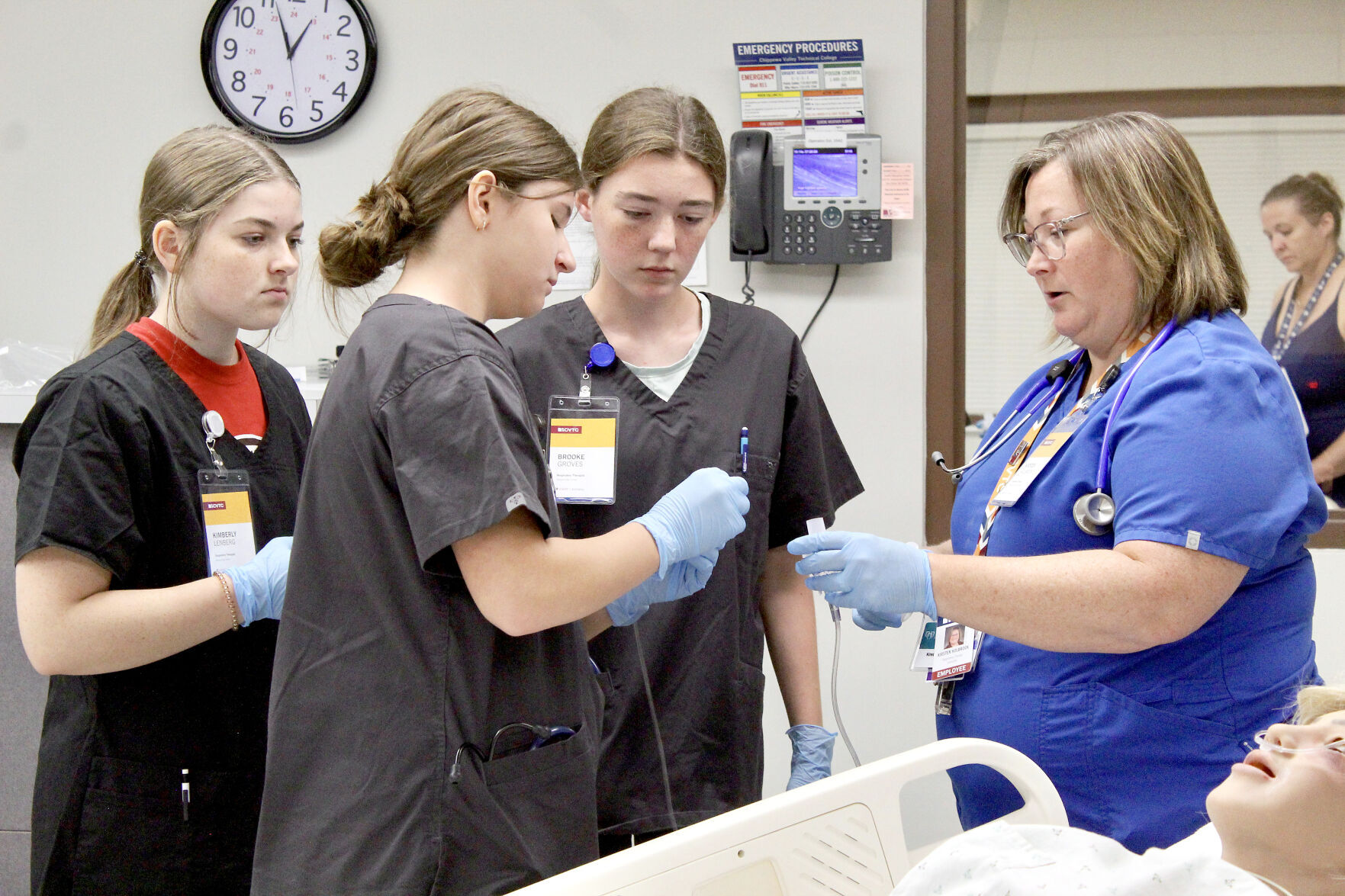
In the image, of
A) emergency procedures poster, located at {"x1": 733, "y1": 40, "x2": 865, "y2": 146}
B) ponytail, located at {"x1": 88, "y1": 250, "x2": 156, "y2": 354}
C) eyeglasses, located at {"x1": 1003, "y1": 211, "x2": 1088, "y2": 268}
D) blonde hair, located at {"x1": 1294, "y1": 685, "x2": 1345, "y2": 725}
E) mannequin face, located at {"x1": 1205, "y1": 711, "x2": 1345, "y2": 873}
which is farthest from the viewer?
emergency procedures poster, located at {"x1": 733, "y1": 40, "x2": 865, "y2": 146}

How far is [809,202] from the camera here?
2322 millimetres

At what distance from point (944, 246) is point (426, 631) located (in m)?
1.75

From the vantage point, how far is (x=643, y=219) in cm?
146

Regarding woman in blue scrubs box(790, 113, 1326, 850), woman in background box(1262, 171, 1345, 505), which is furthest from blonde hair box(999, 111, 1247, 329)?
woman in background box(1262, 171, 1345, 505)

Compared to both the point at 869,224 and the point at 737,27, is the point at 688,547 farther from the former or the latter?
the point at 737,27

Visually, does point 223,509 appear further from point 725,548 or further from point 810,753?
point 810,753

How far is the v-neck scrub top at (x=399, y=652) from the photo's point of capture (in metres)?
0.95

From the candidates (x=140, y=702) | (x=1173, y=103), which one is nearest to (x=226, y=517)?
(x=140, y=702)

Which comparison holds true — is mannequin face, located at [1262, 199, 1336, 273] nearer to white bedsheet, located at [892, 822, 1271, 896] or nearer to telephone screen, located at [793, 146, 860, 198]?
telephone screen, located at [793, 146, 860, 198]

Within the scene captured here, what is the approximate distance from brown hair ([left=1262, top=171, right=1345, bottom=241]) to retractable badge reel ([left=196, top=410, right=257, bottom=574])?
244cm

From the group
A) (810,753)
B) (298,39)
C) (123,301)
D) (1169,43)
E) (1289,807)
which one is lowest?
(810,753)

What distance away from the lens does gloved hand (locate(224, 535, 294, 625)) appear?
4.27ft

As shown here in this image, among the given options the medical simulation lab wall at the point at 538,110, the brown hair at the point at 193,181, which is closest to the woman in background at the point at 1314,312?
the medical simulation lab wall at the point at 538,110

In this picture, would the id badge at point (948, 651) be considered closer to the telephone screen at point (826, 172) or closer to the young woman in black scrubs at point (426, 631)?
the young woman in black scrubs at point (426, 631)
